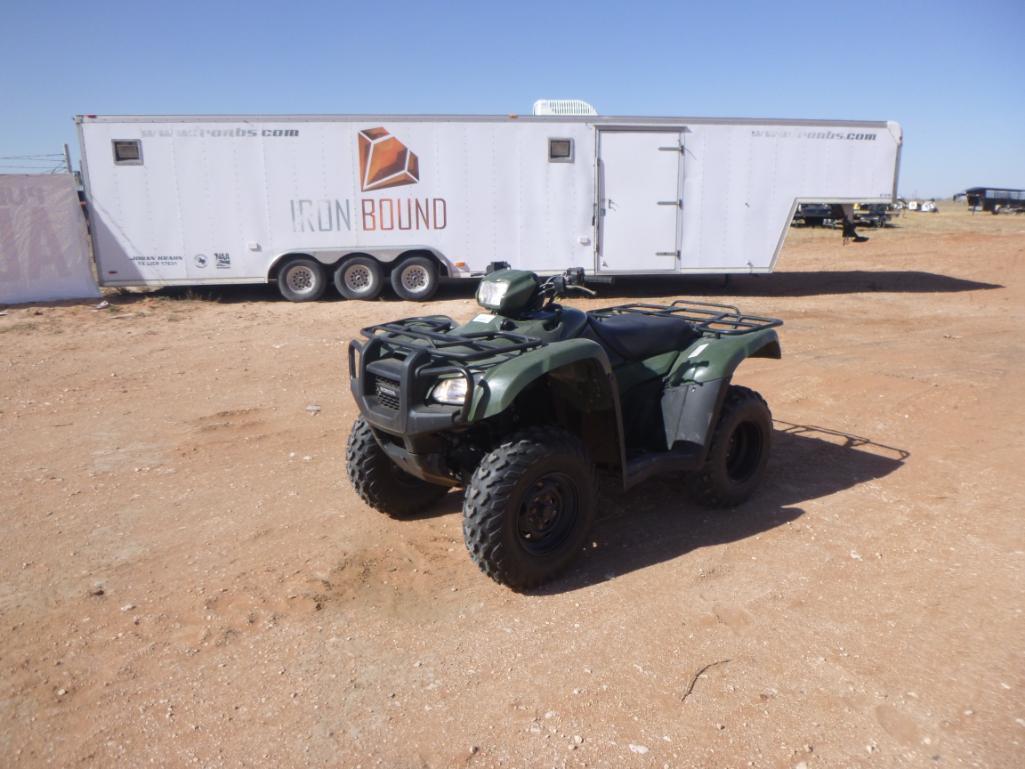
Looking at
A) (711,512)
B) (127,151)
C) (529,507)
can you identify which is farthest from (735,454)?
(127,151)

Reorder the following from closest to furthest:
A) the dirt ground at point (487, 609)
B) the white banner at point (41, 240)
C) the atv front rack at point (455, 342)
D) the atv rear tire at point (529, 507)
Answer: the dirt ground at point (487, 609) < the atv rear tire at point (529, 507) < the atv front rack at point (455, 342) < the white banner at point (41, 240)

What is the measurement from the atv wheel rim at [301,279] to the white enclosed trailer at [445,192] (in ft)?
0.08

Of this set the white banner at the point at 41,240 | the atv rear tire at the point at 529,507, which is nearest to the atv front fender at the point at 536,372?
the atv rear tire at the point at 529,507

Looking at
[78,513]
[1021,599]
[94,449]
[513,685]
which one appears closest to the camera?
[513,685]

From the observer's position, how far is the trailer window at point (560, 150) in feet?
44.9

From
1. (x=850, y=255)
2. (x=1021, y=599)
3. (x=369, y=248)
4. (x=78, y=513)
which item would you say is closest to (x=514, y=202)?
(x=369, y=248)

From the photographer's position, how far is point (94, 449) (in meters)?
6.20

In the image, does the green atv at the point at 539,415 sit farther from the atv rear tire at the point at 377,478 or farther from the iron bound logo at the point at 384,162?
the iron bound logo at the point at 384,162

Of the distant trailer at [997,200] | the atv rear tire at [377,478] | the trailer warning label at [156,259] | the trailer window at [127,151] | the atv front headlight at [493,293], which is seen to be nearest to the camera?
the atv front headlight at [493,293]

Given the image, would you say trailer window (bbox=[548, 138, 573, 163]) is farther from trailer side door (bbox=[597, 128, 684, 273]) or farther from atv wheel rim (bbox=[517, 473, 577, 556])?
atv wheel rim (bbox=[517, 473, 577, 556])

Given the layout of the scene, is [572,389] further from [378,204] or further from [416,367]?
[378,204]

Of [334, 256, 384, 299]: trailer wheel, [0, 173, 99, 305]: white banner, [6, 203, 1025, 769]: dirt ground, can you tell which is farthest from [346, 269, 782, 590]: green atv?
[0, 173, 99, 305]: white banner

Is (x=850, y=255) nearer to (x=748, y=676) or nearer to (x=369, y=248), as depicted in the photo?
(x=369, y=248)

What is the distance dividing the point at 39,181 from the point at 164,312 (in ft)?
11.0
